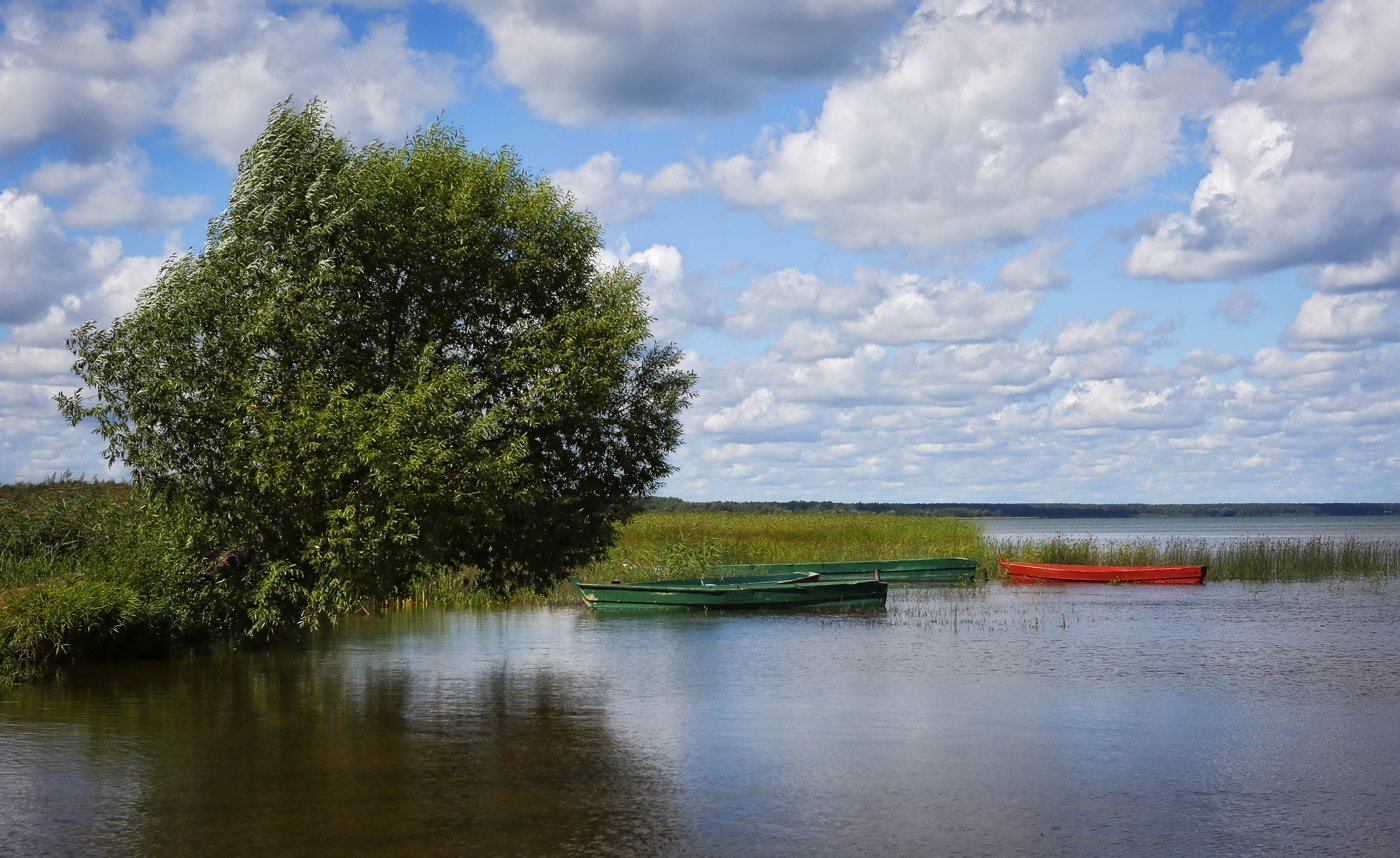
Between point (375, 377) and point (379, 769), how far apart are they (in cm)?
996

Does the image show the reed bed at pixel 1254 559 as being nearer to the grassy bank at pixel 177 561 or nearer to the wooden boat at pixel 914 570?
the grassy bank at pixel 177 561

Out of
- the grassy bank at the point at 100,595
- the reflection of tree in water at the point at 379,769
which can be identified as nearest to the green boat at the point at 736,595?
the reflection of tree in water at the point at 379,769

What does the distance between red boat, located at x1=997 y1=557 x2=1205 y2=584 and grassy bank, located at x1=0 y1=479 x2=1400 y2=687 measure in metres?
1.72

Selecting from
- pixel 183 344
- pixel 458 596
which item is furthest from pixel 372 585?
pixel 458 596

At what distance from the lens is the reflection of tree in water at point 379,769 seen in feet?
36.4

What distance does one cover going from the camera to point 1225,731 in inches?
671

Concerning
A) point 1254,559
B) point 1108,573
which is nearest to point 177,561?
point 1108,573

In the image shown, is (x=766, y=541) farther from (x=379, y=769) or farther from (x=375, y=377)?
(x=379, y=769)

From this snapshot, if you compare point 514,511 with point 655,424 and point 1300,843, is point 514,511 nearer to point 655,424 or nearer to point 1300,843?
point 655,424

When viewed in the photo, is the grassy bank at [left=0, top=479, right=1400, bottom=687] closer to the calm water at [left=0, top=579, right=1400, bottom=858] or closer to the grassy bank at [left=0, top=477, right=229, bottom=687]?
the grassy bank at [left=0, top=477, right=229, bottom=687]

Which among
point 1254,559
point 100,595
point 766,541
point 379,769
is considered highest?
point 100,595

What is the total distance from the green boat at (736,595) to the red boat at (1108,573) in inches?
526

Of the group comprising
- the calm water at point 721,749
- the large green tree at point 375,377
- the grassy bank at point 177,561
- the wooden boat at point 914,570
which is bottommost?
the calm water at point 721,749

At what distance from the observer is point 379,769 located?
1423 centimetres
